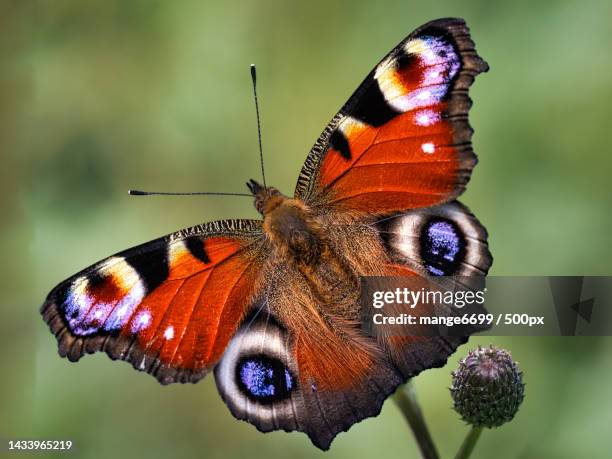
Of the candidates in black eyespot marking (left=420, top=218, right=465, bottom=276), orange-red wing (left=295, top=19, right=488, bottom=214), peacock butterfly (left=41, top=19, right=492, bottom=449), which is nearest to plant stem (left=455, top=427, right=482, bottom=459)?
peacock butterfly (left=41, top=19, right=492, bottom=449)

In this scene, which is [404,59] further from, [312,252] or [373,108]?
[312,252]

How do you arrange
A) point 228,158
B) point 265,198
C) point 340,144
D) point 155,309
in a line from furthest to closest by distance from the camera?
1. point 228,158
2. point 265,198
3. point 340,144
4. point 155,309

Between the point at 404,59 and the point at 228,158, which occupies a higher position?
the point at 228,158

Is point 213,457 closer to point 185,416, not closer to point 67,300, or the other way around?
point 185,416

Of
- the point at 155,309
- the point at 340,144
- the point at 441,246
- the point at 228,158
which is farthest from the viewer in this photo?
the point at 228,158

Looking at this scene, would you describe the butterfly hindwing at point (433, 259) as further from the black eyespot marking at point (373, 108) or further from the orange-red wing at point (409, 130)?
the black eyespot marking at point (373, 108)

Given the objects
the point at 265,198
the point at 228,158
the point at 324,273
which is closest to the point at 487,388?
the point at 324,273
